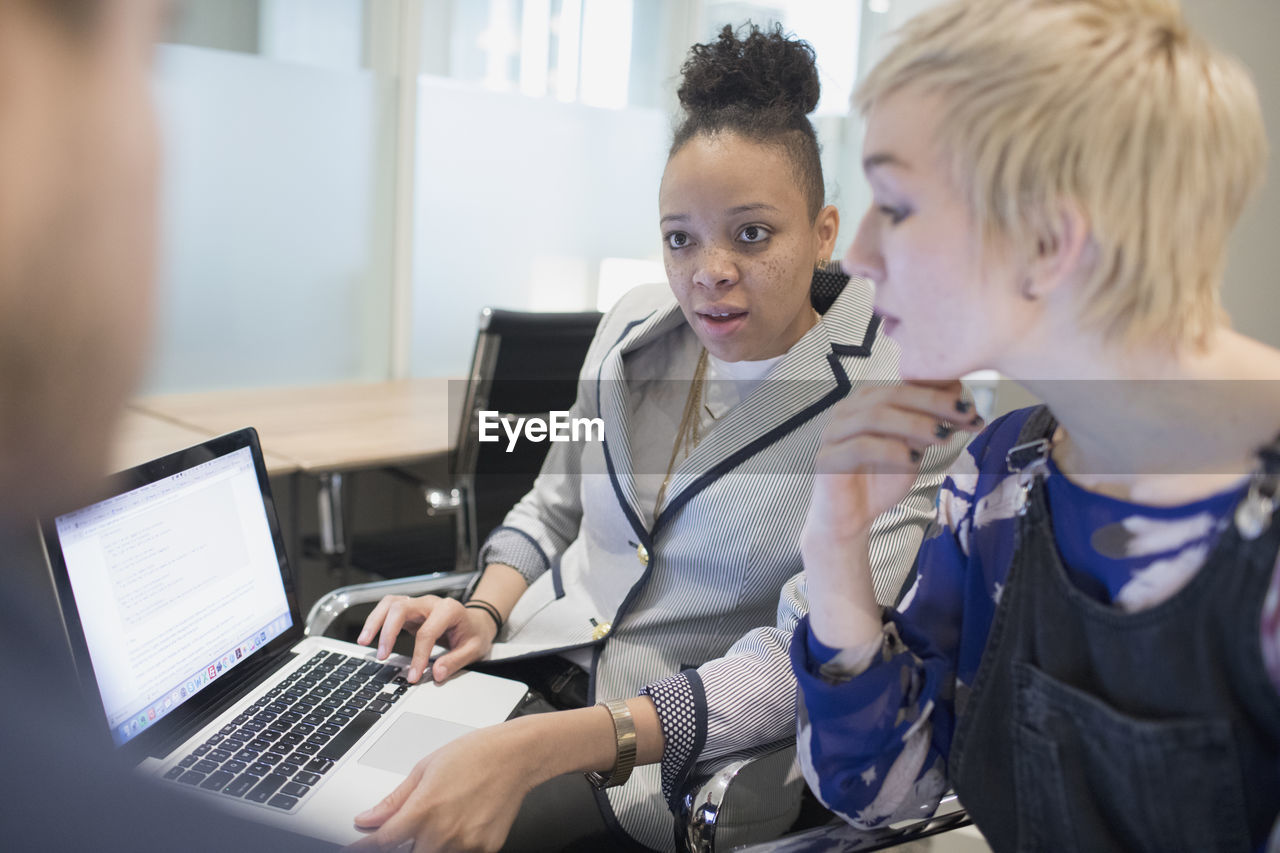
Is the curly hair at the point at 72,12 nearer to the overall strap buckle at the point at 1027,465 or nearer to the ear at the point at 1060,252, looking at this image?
the ear at the point at 1060,252

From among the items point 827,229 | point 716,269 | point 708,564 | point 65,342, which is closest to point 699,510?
point 708,564

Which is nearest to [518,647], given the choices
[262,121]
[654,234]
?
[262,121]

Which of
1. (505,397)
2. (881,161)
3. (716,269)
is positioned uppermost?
(881,161)

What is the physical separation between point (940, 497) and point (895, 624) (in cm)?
14

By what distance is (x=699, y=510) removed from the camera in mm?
1217

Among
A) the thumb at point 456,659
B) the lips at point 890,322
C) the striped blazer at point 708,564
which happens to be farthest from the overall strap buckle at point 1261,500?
the thumb at point 456,659

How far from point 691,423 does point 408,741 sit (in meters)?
0.62

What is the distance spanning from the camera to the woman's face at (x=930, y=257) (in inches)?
26.4

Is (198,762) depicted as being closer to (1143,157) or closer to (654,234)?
(1143,157)

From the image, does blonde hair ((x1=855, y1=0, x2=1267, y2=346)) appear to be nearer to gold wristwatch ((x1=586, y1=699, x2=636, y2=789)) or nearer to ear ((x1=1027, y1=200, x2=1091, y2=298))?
ear ((x1=1027, y1=200, x2=1091, y2=298))

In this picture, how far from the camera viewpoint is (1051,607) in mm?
729

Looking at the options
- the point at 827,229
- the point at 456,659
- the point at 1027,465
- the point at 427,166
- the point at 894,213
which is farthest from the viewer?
the point at 427,166

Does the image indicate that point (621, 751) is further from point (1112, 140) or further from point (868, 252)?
point (1112, 140)

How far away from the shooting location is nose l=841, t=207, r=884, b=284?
2.39ft
